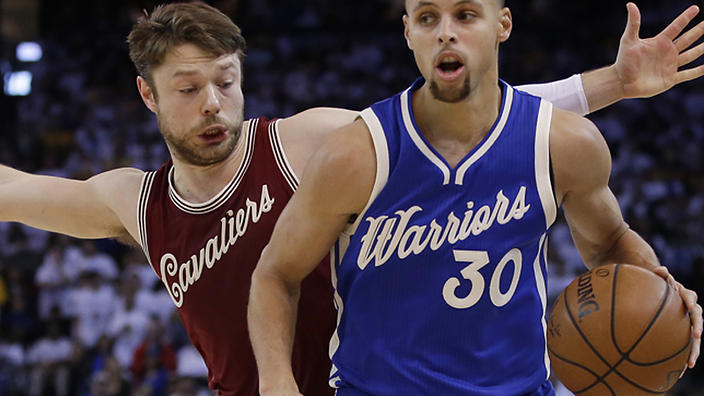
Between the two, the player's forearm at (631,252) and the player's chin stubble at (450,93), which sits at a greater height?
the player's chin stubble at (450,93)

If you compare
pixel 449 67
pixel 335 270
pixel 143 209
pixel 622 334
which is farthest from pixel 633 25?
pixel 143 209

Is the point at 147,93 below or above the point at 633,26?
below

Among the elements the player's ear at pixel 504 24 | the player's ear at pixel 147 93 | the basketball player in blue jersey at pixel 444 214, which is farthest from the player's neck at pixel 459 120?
the player's ear at pixel 147 93

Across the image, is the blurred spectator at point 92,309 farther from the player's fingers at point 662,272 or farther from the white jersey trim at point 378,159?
the player's fingers at point 662,272

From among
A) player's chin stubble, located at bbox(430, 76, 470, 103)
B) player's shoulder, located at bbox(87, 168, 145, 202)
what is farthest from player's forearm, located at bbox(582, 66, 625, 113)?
player's shoulder, located at bbox(87, 168, 145, 202)

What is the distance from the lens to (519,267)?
2.53m

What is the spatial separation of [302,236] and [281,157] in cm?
80

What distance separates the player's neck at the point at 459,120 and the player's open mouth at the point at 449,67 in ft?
0.31

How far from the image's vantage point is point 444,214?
2480 mm

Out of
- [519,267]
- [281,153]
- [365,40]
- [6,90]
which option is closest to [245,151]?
[281,153]

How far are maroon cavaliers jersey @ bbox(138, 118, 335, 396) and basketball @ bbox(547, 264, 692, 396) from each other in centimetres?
88

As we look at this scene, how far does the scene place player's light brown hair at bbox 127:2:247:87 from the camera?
3.16 m

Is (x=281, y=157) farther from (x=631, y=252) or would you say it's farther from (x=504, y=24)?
(x=631, y=252)

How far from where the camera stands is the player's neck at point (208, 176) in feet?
10.9
